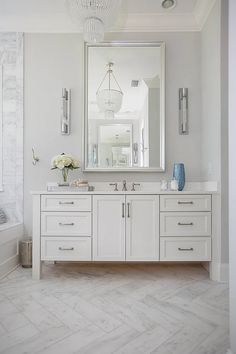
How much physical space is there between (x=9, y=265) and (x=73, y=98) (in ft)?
5.95

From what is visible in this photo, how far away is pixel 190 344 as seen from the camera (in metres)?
1.34

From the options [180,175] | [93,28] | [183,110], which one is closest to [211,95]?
[183,110]

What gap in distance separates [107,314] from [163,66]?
7.84ft

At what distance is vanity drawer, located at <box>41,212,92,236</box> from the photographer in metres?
2.29

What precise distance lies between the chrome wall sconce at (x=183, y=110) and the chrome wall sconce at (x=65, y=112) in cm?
119

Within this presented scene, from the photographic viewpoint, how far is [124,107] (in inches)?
109

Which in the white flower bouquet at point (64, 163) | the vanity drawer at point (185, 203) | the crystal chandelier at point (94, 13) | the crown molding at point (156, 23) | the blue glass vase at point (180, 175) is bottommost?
the vanity drawer at point (185, 203)

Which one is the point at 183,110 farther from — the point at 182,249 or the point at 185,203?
the point at 182,249

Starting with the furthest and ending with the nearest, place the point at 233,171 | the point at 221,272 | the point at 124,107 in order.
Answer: the point at 124,107, the point at 221,272, the point at 233,171

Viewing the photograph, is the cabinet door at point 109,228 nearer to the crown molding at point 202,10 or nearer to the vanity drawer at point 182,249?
the vanity drawer at point 182,249

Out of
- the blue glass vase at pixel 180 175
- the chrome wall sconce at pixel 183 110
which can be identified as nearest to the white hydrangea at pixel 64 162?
the blue glass vase at pixel 180 175

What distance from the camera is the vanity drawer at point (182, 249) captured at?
7.47 feet

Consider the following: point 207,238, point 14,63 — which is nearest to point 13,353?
point 207,238

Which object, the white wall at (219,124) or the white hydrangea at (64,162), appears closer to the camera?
the white wall at (219,124)
